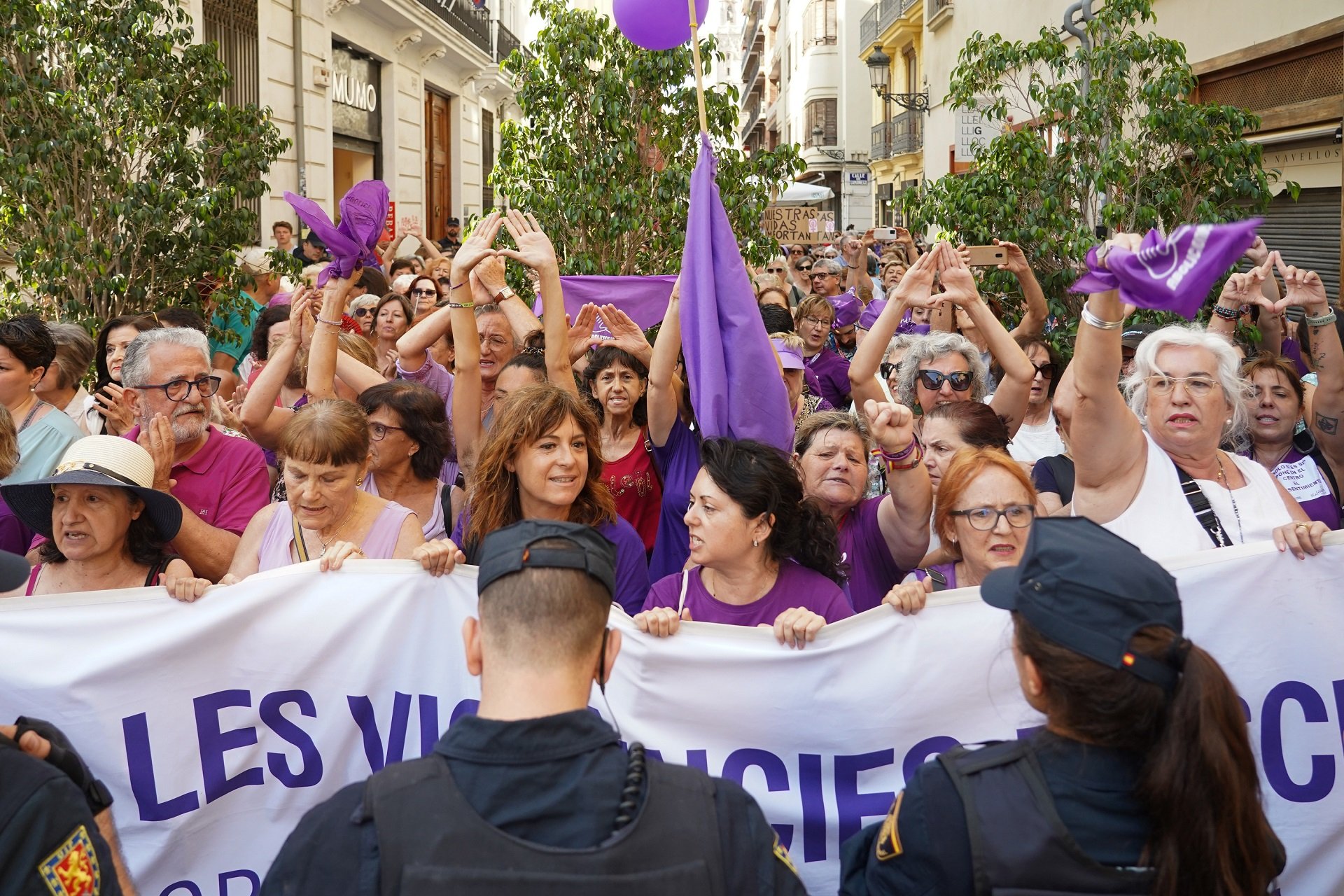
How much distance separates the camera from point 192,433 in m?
4.40

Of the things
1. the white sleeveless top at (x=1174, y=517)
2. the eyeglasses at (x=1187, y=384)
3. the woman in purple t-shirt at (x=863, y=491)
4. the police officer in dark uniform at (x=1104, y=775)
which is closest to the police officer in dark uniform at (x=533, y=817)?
the police officer in dark uniform at (x=1104, y=775)

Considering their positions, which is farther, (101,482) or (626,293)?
(626,293)

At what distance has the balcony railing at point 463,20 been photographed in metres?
21.5

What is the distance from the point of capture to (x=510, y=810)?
69.9 inches

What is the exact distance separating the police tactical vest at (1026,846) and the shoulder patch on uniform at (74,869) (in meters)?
1.41

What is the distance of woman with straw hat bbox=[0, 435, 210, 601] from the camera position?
11.5 ft

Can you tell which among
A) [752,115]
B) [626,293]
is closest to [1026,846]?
[626,293]

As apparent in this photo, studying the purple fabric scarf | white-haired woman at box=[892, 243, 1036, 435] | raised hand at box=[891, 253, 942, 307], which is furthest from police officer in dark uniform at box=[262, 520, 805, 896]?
the purple fabric scarf

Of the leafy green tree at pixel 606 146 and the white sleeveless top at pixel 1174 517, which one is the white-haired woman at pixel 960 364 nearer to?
the white sleeveless top at pixel 1174 517

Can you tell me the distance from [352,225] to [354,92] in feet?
48.2

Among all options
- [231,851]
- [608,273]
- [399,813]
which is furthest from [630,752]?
[608,273]

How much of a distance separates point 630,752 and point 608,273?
614cm

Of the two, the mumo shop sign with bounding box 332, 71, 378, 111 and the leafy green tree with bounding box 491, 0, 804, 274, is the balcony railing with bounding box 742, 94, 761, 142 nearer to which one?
the mumo shop sign with bounding box 332, 71, 378, 111

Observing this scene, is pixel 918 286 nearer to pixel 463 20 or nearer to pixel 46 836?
pixel 46 836
